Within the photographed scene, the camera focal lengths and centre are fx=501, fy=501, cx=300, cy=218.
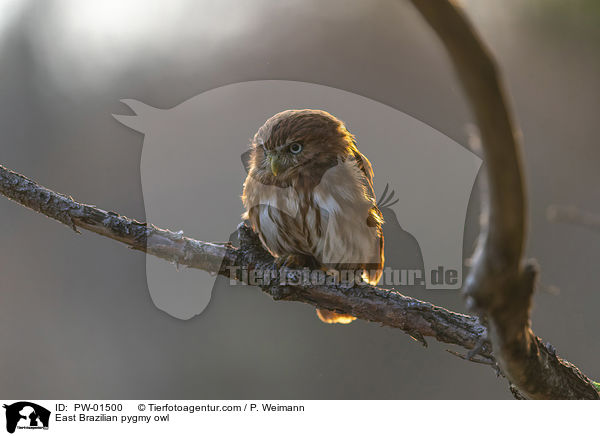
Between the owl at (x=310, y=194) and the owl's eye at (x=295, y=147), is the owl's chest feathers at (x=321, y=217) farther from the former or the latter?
the owl's eye at (x=295, y=147)

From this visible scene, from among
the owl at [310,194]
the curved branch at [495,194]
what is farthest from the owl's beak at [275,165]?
the curved branch at [495,194]

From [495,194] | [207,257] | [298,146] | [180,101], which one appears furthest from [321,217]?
[495,194]

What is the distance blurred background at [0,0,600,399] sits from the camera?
262 cm

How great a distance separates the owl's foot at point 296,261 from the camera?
6.86ft

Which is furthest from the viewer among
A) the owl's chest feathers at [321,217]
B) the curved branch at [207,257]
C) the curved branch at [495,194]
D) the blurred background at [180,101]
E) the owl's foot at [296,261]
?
the blurred background at [180,101]

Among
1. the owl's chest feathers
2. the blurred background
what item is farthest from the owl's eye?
the blurred background

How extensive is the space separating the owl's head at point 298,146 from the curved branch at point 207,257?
16.7 inches

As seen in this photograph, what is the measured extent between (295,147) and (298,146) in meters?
0.01

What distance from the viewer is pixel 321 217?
7.23 feet

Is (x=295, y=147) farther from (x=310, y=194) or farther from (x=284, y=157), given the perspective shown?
(x=310, y=194)

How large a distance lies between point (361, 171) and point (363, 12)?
1191 millimetres

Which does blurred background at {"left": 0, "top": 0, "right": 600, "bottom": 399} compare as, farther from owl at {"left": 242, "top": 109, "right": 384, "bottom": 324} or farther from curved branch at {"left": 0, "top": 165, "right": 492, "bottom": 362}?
curved branch at {"left": 0, "top": 165, "right": 492, "bottom": 362}

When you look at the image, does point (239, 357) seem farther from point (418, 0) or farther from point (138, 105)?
point (418, 0)

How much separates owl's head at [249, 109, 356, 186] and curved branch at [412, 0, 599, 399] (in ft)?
4.13
